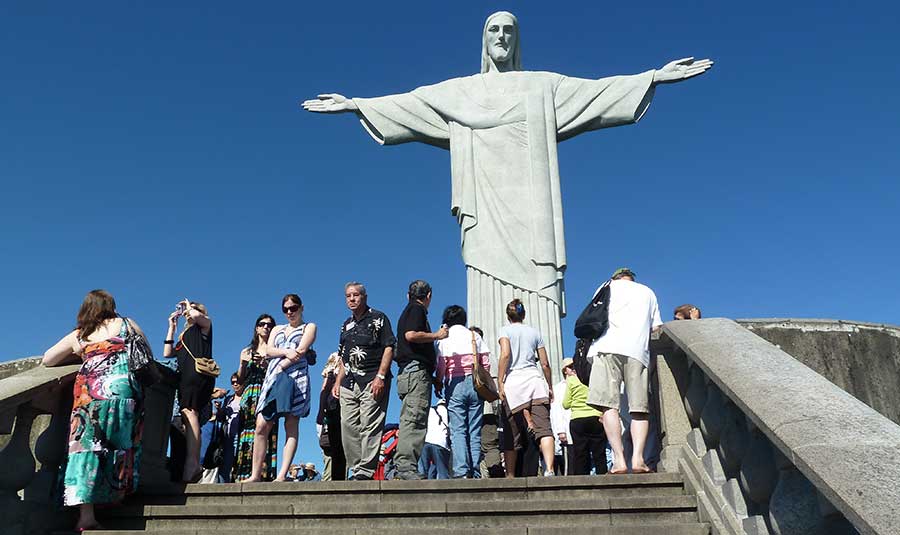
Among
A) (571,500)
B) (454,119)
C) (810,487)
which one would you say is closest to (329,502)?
(571,500)

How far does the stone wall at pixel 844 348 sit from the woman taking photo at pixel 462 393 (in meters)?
5.37

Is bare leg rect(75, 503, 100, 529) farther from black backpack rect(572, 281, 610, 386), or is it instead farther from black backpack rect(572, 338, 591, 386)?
black backpack rect(572, 338, 591, 386)

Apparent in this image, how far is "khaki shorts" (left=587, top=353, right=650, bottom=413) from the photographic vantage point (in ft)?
17.7

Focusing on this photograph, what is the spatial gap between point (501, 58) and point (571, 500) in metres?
8.57

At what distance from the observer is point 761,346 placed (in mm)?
4047

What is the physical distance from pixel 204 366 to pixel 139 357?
1.02 metres

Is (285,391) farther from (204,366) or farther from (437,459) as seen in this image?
(437,459)

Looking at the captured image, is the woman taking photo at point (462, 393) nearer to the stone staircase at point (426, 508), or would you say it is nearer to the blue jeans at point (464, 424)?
the blue jeans at point (464, 424)

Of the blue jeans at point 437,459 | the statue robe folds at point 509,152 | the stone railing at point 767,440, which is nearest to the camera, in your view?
the stone railing at point 767,440

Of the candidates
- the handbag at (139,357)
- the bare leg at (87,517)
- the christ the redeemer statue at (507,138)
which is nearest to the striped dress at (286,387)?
the handbag at (139,357)

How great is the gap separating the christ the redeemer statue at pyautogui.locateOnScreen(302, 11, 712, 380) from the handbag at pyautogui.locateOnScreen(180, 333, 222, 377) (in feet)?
16.0

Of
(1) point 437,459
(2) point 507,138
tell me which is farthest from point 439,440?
(2) point 507,138

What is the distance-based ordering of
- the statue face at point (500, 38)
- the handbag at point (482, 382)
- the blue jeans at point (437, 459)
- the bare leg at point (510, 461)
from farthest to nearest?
the statue face at point (500, 38) < the blue jeans at point (437, 459) < the bare leg at point (510, 461) < the handbag at point (482, 382)

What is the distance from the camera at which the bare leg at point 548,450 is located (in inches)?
247
